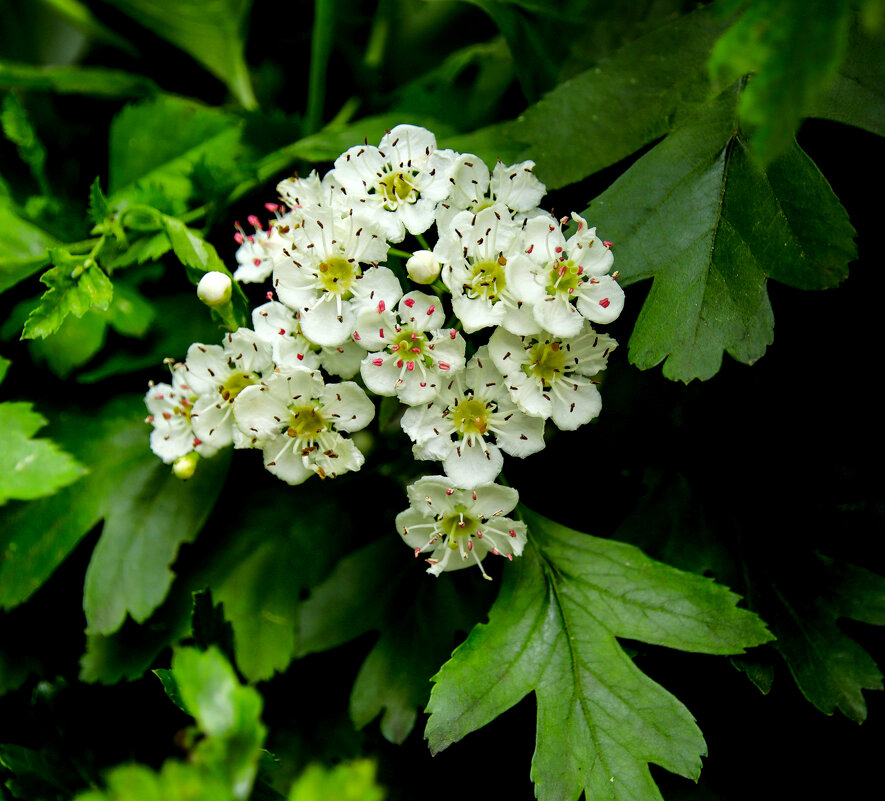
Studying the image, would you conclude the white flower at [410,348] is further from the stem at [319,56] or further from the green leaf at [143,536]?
the stem at [319,56]

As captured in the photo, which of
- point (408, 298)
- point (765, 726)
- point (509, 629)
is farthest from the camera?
point (765, 726)

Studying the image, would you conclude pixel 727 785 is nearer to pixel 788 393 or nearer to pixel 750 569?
pixel 750 569

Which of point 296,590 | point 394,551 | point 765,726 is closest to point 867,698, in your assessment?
point 765,726

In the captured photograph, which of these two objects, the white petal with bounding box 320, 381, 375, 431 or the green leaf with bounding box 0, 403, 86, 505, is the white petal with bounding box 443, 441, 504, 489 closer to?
the white petal with bounding box 320, 381, 375, 431

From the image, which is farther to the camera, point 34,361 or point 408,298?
point 34,361

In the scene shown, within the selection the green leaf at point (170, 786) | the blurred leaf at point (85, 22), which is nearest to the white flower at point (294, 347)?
the green leaf at point (170, 786)

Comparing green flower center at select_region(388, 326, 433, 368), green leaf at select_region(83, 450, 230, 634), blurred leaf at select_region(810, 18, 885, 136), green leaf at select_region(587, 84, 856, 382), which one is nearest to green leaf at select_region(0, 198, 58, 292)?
green leaf at select_region(83, 450, 230, 634)
